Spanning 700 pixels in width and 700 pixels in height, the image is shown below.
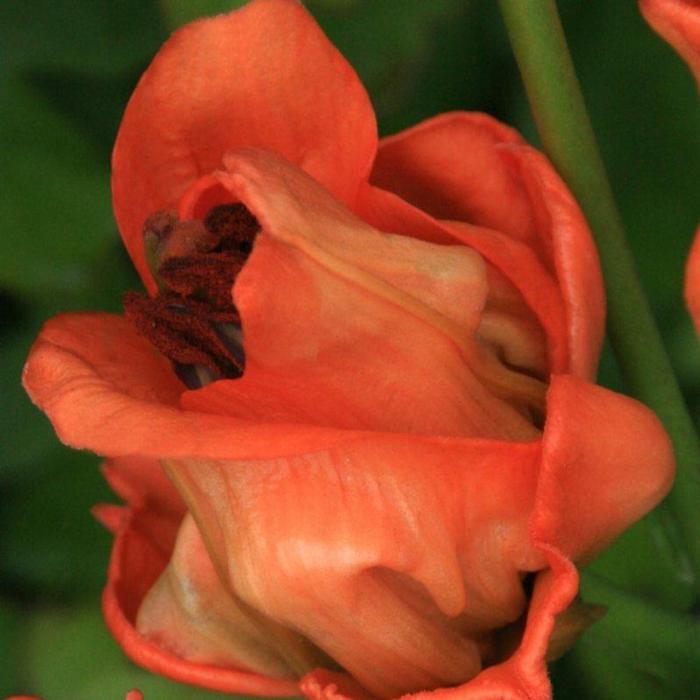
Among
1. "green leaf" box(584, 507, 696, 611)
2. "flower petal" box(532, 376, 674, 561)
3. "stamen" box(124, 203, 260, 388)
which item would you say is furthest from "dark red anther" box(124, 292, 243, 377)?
"green leaf" box(584, 507, 696, 611)

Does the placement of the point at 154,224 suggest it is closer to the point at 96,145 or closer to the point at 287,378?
the point at 287,378

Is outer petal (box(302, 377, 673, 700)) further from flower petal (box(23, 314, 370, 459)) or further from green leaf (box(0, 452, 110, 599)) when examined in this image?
green leaf (box(0, 452, 110, 599))

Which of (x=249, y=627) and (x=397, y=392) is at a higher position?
(x=397, y=392)

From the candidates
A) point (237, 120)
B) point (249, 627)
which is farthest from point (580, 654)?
point (237, 120)

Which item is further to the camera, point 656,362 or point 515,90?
point 515,90

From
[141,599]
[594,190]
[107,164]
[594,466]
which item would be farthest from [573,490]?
[107,164]

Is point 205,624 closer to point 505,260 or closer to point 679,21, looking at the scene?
point 505,260

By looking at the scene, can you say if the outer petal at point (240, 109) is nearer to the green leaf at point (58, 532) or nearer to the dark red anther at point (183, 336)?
the dark red anther at point (183, 336)
